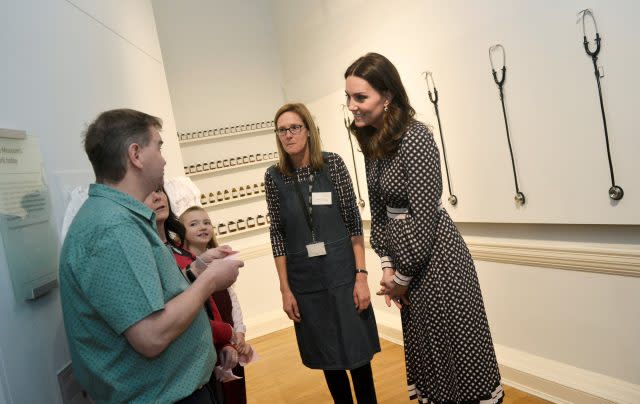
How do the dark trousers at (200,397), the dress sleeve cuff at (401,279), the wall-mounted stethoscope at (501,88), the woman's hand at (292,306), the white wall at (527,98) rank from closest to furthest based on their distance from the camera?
1. the dark trousers at (200,397)
2. the dress sleeve cuff at (401,279)
3. the white wall at (527,98)
4. the woman's hand at (292,306)
5. the wall-mounted stethoscope at (501,88)

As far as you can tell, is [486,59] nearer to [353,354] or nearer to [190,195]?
[353,354]

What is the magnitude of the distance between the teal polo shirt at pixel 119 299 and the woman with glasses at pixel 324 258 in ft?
3.77

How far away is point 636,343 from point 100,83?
2.93 meters

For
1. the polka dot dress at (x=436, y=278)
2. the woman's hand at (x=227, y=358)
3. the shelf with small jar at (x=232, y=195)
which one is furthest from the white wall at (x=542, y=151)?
the shelf with small jar at (x=232, y=195)

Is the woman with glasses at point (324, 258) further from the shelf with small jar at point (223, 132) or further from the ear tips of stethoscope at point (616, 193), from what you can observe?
the shelf with small jar at point (223, 132)

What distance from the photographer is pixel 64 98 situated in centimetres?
215

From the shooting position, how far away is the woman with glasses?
2479 millimetres

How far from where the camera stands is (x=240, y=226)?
5625 millimetres

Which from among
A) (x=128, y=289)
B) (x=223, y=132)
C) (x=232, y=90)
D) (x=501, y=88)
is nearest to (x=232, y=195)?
(x=223, y=132)

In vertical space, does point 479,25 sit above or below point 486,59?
above

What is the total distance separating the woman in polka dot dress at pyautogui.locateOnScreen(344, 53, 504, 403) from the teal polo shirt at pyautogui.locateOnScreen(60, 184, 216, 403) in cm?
85

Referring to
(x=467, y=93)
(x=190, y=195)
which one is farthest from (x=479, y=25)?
(x=190, y=195)

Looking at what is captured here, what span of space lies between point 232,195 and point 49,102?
3.65 m

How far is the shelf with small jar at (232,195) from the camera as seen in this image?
18.1ft
